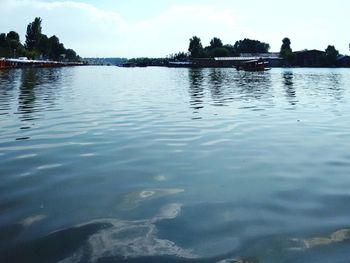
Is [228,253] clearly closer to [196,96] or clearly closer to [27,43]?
[196,96]

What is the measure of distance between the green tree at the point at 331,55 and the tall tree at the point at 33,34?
127931 millimetres

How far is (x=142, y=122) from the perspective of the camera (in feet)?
52.3

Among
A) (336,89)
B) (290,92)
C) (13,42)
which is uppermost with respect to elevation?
(13,42)

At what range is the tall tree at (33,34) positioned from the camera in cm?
15612

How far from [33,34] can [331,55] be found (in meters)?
132

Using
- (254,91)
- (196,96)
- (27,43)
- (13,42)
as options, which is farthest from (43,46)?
(196,96)

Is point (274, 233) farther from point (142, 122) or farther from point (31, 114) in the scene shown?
point (31, 114)

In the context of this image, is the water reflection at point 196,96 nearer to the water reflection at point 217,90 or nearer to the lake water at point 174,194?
the water reflection at point 217,90

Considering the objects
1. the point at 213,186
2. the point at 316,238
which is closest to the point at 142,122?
the point at 213,186

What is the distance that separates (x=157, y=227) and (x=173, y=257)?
917mm

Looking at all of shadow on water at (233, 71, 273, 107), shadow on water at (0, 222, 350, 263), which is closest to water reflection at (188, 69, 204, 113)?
shadow on water at (233, 71, 273, 107)

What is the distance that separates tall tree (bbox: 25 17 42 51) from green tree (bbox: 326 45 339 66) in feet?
420

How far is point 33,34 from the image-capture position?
158500 mm

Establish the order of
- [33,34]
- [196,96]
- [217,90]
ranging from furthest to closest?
[33,34] < [217,90] < [196,96]
